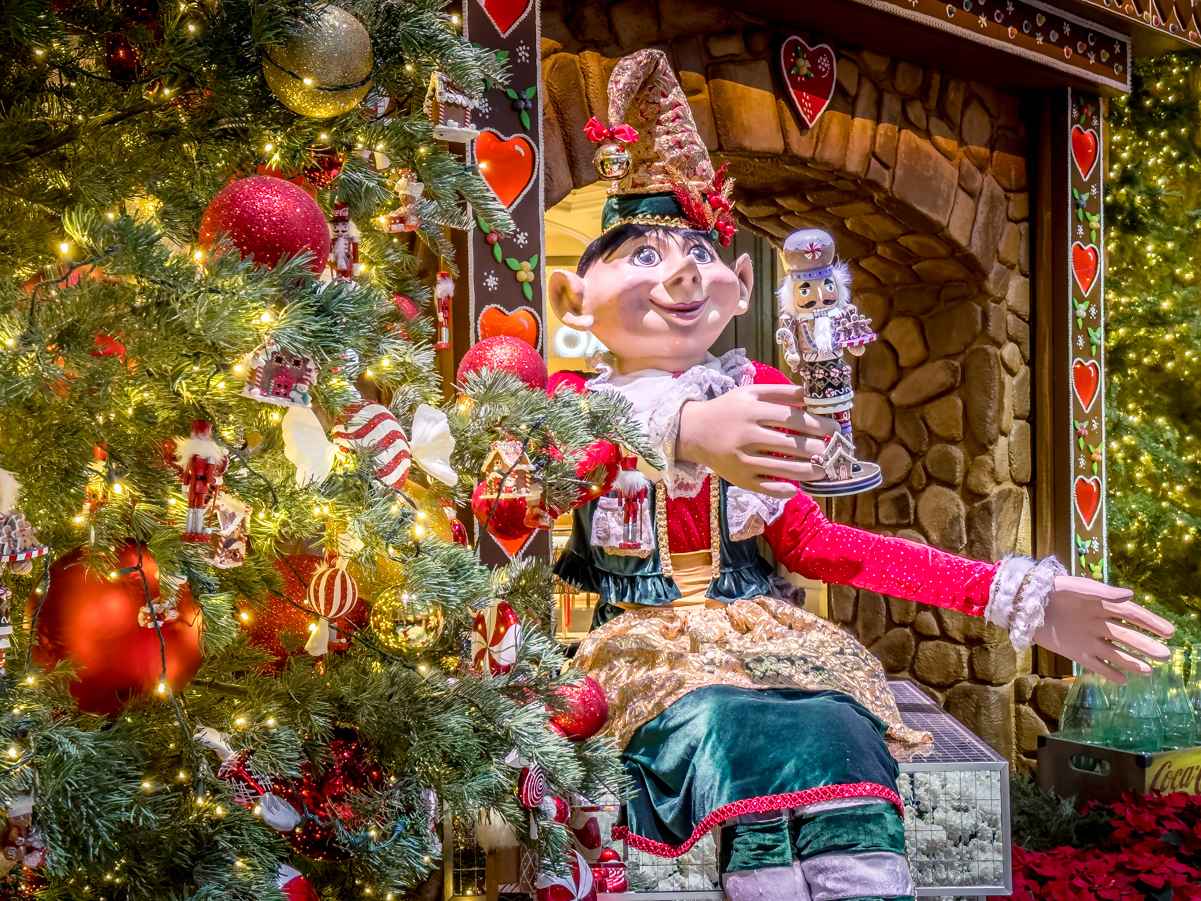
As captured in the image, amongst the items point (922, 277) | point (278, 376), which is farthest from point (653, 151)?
point (922, 277)

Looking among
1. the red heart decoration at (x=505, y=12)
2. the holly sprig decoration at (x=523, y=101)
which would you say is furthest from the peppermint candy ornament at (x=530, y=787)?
the red heart decoration at (x=505, y=12)

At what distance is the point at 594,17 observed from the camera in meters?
2.97

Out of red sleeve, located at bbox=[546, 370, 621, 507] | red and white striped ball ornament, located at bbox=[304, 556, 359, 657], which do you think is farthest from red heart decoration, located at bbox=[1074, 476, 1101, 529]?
red and white striped ball ornament, located at bbox=[304, 556, 359, 657]

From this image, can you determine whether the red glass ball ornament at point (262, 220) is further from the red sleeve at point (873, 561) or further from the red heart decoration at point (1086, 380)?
the red heart decoration at point (1086, 380)

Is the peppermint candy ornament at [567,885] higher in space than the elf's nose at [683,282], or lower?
lower

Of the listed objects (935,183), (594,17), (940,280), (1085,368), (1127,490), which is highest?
(594,17)

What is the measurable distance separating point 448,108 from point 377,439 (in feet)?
2.04

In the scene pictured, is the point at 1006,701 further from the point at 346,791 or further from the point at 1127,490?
the point at 346,791

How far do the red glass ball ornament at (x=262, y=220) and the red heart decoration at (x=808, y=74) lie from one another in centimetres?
208

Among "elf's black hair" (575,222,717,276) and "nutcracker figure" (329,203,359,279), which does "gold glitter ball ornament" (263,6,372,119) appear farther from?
"elf's black hair" (575,222,717,276)

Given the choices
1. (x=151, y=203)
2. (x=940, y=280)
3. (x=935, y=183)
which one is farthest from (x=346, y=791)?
(x=940, y=280)

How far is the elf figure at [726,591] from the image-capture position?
187 centimetres

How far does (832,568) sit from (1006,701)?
192 centimetres

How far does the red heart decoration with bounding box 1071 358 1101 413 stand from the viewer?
407 centimetres
